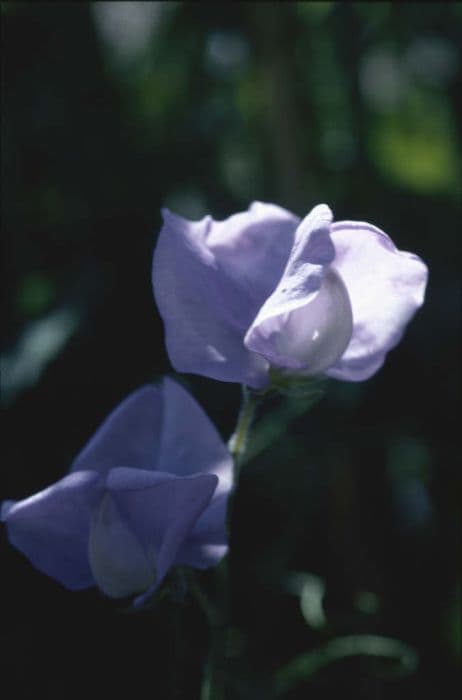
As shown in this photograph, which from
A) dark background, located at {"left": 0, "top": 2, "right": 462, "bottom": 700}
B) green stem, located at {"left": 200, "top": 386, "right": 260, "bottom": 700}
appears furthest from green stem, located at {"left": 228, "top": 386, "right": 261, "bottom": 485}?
dark background, located at {"left": 0, "top": 2, "right": 462, "bottom": 700}

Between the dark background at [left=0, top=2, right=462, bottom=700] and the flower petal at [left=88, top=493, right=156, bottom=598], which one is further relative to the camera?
the dark background at [left=0, top=2, right=462, bottom=700]

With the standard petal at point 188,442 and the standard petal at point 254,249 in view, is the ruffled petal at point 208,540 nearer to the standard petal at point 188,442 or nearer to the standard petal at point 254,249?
the standard petal at point 188,442

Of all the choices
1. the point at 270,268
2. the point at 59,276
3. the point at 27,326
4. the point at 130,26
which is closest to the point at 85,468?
the point at 270,268

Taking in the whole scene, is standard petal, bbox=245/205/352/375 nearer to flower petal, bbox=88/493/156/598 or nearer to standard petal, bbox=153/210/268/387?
standard petal, bbox=153/210/268/387

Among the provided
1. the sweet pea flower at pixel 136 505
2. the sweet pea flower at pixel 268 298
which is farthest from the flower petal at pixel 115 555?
the sweet pea flower at pixel 268 298

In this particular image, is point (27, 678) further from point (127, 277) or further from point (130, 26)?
point (130, 26)

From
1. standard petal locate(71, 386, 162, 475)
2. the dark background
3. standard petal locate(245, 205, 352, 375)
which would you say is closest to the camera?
standard petal locate(245, 205, 352, 375)
